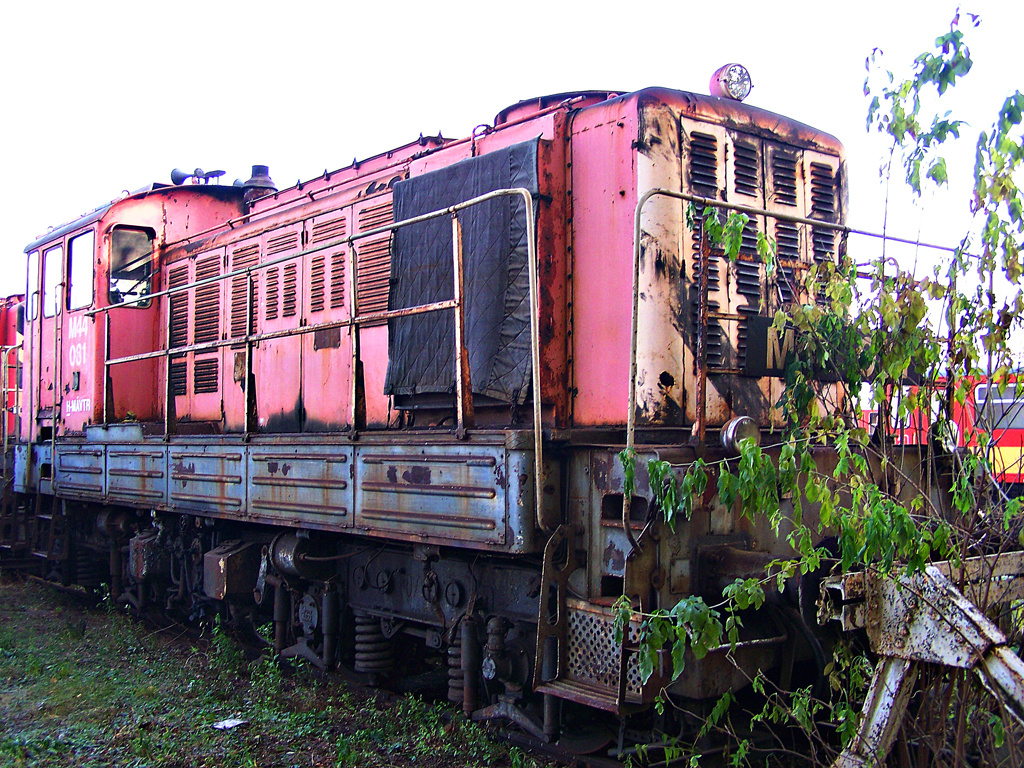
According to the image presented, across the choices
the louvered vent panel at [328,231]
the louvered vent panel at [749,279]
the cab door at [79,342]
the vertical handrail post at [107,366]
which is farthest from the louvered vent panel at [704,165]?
the cab door at [79,342]

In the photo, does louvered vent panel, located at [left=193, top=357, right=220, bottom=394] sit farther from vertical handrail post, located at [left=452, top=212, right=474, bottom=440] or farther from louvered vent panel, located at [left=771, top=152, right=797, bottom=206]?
louvered vent panel, located at [left=771, top=152, right=797, bottom=206]

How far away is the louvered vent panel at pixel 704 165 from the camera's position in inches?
176

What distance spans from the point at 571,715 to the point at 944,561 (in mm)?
2068

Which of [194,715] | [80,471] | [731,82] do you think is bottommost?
[194,715]

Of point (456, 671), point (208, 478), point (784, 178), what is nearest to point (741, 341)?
point (784, 178)

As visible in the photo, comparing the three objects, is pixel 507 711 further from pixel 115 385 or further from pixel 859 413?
pixel 115 385

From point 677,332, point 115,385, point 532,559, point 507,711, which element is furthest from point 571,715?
point 115,385

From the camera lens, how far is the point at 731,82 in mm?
4785

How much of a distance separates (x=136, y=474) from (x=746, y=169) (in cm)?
524

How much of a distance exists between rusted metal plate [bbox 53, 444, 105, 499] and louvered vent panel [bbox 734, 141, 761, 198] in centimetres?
583

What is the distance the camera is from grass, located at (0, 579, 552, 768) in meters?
4.52

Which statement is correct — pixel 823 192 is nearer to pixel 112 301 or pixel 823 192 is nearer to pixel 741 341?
pixel 741 341

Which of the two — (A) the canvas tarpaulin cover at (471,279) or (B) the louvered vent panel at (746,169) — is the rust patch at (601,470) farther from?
(B) the louvered vent panel at (746,169)

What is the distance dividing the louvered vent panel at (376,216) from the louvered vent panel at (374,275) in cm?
13
